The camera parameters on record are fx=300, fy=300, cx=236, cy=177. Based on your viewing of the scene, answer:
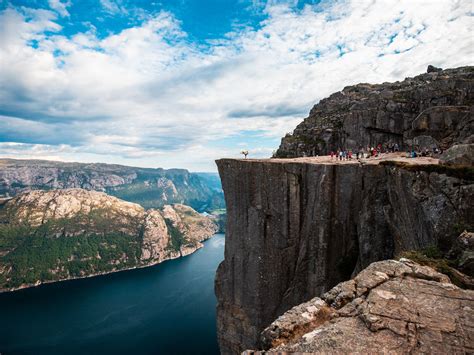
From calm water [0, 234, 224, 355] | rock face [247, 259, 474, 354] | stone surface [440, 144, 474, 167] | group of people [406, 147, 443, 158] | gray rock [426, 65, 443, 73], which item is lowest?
calm water [0, 234, 224, 355]

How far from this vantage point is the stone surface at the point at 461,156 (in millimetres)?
22859

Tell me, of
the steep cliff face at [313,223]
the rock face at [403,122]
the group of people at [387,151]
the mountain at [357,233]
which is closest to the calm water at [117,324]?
the steep cliff face at [313,223]

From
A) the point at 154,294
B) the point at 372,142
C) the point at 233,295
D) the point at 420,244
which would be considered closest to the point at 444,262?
the point at 420,244

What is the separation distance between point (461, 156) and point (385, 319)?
17.2 m

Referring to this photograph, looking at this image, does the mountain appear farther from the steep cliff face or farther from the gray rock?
the gray rock

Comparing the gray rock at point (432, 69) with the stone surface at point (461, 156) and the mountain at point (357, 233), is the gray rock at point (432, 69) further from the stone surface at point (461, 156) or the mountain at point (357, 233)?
the stone surface at point (461, 156)

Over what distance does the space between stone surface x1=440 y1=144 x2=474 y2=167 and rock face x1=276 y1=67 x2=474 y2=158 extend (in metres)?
7.89

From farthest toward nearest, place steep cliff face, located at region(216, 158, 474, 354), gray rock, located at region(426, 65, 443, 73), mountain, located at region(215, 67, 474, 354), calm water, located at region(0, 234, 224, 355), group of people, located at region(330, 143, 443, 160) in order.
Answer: calm water, located at region(0, 234, 224, 355) → gray rock, located at region(426, 65, 443, 73) → group of people, located at region(330, 143, 443, 160) → steep cliff face, located at region(216, 158, 474, 354) → mountain, located at region(215, 67, 474, 354)

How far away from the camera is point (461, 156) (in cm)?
2322

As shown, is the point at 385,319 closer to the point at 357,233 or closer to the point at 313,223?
the point at 357,233

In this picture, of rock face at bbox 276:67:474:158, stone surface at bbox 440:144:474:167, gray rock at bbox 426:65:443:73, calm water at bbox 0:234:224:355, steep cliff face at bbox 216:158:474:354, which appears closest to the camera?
steep cliff face at bbox 216:158:474:354

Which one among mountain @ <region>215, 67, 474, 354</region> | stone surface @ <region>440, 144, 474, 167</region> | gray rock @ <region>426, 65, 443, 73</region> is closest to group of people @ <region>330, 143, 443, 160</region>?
mountain @ <region>215, 67, 474, 354</region>

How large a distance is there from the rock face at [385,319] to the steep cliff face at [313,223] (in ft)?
22.9

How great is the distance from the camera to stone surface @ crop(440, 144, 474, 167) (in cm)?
2286
